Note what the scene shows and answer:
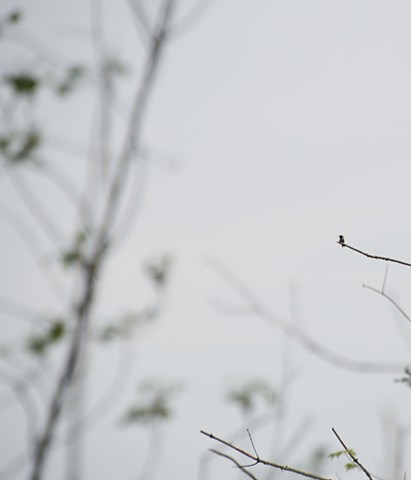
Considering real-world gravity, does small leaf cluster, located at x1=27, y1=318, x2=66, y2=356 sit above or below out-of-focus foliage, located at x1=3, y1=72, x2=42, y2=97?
below

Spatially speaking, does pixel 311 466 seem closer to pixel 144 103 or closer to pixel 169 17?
pixel 144 103

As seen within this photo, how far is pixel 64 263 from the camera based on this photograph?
180 inches

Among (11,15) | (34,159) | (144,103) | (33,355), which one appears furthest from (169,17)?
(33,355)

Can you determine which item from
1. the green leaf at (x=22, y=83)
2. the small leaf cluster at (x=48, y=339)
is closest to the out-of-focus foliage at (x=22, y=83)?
the green leaf at (x=22, y=83)

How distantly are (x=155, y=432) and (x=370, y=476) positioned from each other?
3886 millimetres

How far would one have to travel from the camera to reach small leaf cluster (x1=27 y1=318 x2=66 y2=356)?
14.5 feet

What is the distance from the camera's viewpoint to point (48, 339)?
4535 mm

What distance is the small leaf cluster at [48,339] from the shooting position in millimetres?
4410

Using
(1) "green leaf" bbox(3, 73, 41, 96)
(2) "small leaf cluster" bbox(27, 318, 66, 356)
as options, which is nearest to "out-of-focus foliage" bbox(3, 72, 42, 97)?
(1) "green leaf" bbox(3, 73, 41, 96)

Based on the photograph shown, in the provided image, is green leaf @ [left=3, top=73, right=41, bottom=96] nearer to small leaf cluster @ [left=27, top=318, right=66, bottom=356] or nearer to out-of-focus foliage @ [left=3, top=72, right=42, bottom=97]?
out-of-focus foliage @ [left=3, top=72, right=42, bottom=97]

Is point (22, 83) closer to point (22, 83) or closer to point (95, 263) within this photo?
point (22, 83)

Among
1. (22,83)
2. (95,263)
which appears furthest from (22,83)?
(95,263)

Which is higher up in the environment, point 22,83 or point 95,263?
point 22,83

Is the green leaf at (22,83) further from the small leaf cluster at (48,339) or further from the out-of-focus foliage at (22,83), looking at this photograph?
the small leaf cluster at (48,339)
